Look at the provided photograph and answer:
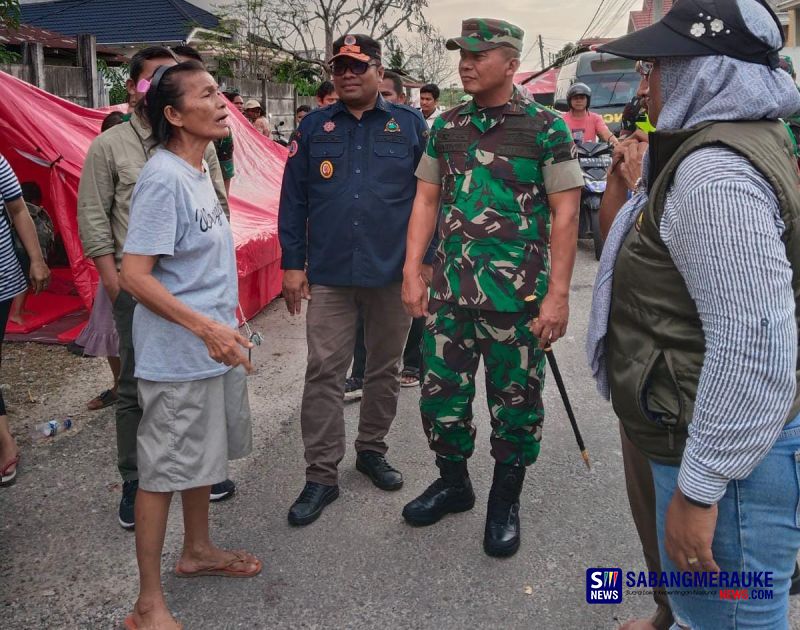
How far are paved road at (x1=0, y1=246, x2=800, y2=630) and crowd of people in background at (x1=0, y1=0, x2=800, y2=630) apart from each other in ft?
0.40

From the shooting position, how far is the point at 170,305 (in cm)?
223

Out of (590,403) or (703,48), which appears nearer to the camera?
(703,48)

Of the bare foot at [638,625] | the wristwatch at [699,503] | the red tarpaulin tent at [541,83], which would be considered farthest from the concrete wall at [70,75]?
the red tarpaulin tent at [541,83]

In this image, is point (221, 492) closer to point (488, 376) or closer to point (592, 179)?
point (488, 376)

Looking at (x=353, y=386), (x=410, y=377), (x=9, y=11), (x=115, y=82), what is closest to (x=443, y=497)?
(x=353, y=386)

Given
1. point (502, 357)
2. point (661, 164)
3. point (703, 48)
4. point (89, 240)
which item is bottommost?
point (502, 357)

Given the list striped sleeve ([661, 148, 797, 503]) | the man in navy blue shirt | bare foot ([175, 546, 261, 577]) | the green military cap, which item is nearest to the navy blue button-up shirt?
the man in navy blue shirt

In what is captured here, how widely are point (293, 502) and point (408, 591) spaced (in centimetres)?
85

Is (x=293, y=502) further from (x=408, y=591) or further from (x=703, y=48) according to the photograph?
(x=703, y=48)

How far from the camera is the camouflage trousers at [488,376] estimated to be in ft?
9.53

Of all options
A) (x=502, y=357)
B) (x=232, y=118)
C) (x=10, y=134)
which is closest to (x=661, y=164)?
(x=502, y=357)

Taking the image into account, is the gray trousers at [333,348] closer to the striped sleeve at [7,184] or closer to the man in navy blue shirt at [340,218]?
the man in navy blue shirt at [340,218]

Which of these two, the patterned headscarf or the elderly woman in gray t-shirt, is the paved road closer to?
the elderly woman in gray t-shirt

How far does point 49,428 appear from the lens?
13.2 feet
